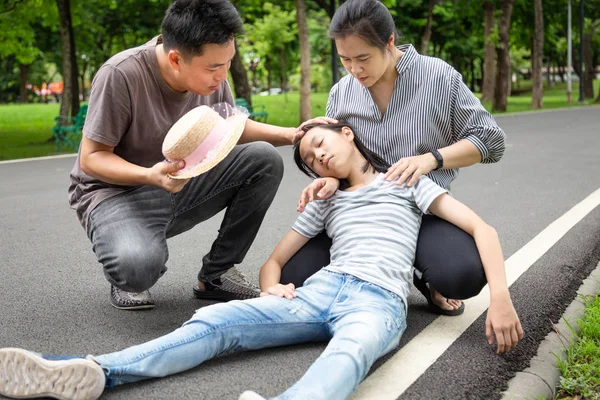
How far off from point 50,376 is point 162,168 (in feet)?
3.78

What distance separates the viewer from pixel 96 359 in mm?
2707

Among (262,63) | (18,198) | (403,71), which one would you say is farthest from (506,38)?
(262,63)

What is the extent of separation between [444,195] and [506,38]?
26.9m

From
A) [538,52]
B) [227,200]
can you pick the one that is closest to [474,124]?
[227,200]

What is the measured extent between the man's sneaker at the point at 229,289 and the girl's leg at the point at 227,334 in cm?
89

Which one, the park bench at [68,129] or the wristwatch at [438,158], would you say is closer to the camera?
the wristwatch at [438,158]

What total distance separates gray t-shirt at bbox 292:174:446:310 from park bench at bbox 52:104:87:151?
475 inches

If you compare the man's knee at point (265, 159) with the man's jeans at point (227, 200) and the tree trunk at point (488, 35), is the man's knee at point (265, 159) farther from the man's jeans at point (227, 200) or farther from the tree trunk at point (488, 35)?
the tree trunk at point (488, 35)

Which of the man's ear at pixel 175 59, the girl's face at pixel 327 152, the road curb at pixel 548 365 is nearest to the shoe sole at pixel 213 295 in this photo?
the girl's face at pixel 327 152

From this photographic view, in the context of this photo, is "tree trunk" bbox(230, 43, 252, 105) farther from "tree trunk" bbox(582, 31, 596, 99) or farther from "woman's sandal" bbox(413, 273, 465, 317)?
"tree trunk" bbox(582, 31, 596, 99)

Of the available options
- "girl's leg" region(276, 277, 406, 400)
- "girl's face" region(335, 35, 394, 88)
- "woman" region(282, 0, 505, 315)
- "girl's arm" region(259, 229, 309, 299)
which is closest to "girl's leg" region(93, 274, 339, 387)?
"girl's leg" region(276, 277, 406, 400)

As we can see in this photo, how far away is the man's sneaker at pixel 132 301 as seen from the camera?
4.03 meters

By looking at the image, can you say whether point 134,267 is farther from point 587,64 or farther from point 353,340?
point 587,64

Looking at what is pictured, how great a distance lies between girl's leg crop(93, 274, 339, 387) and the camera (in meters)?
2.79
